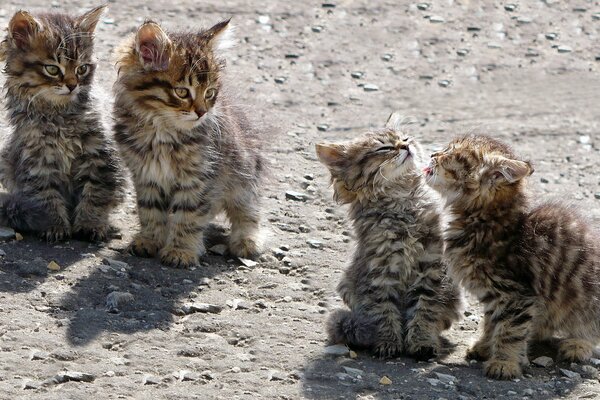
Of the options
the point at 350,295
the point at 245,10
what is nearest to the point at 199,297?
the point at 350,295

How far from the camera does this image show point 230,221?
8531 millimetres

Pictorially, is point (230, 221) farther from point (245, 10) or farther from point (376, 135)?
point (245, 10)

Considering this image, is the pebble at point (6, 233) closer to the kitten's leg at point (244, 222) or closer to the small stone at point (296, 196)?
Result: the kitten's leg at point (244, 222)

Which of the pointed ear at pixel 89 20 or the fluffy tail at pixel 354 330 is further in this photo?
the pointed ear at pixel 89 20

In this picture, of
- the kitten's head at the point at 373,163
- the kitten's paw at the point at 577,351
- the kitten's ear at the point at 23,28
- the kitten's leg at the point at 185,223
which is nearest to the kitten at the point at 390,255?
the kitten's head at the point at 373,163

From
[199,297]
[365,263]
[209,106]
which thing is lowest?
[199,297]

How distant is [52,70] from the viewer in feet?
25.8

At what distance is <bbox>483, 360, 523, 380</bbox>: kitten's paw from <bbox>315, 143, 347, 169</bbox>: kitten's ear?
1584 mm

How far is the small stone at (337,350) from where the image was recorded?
6.91 meters

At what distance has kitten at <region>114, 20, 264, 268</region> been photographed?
7613mm

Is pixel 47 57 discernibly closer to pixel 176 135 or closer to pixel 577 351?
pixel 176 135

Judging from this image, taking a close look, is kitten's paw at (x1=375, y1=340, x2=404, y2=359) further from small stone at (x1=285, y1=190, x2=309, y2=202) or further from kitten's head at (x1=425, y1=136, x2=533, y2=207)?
small stone at (x1=285, y1=190, x2=309, y2=202)

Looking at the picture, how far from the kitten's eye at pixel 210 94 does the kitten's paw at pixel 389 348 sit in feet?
6.49

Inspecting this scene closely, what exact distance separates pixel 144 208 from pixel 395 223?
183 centimetres
